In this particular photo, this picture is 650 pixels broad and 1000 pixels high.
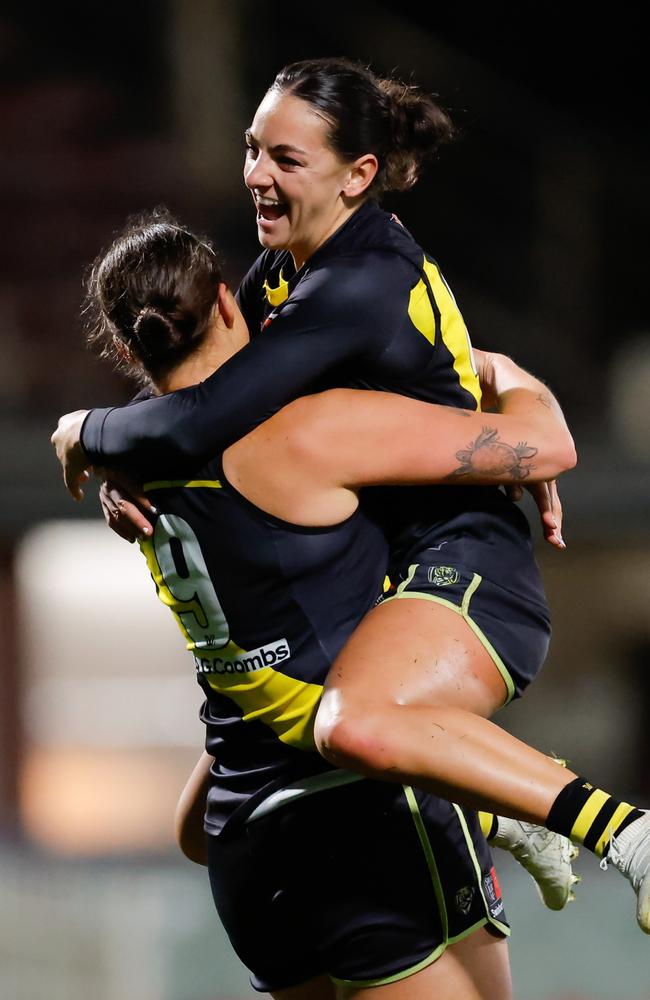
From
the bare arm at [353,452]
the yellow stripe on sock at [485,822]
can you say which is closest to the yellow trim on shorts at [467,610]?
the bare arm at [353,452]

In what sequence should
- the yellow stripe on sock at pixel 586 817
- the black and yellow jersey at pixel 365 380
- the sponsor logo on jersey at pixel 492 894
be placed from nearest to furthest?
the yellow stripe on sock at pixel 586 817 → the black and yellow jersey at pixel 365 380 → the sponsor logo on jersey at pixel 492 894

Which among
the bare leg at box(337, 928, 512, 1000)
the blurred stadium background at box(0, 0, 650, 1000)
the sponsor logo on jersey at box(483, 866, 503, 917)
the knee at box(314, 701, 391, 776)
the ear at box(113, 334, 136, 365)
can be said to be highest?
the ear at box(113, 334, 136, 365)

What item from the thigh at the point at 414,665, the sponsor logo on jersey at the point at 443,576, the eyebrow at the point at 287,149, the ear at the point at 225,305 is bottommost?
the thigh at the point at 414,665

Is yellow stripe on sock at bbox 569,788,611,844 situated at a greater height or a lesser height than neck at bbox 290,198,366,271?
lesser

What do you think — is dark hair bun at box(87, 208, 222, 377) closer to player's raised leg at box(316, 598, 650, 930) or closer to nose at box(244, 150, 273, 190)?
nose at box(244, 150, 273, 190)

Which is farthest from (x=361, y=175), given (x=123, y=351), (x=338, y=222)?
(x=123, y=351)

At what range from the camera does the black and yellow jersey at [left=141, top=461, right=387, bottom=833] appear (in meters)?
1.59

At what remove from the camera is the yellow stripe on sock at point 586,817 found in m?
1.47

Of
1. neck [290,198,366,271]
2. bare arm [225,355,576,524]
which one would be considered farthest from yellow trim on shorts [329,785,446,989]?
neck [290,198,366,271]

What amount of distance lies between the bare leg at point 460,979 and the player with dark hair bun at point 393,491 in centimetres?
21

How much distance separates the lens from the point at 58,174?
6.39 meters

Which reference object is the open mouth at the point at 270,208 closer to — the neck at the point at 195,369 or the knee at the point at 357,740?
the neck at the point at 195,369

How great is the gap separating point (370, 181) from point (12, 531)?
4564 mm

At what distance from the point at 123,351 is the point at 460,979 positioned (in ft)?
2.82
